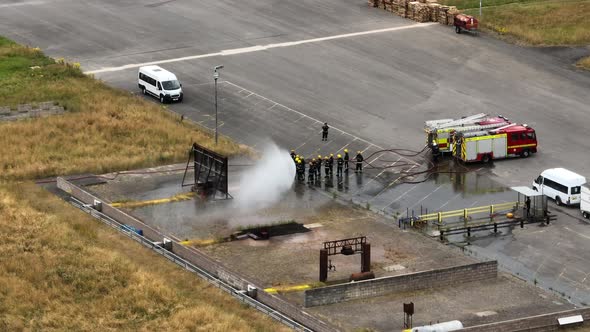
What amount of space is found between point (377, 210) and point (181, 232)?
13067 millimetres

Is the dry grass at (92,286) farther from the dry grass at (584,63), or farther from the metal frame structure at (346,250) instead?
the dry grass at (584,63)

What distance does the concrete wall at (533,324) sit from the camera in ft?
243

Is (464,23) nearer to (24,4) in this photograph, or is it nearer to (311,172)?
(311,172)

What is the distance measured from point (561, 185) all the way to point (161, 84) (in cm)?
3339

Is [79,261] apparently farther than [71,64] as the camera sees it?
No

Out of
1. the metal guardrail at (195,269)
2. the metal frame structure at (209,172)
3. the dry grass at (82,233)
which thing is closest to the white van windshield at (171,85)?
the dry grass at (82,233)

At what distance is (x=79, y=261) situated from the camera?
82812 millimetres

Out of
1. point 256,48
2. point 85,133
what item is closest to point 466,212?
point 85,133

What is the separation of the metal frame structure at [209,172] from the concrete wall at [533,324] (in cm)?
2509

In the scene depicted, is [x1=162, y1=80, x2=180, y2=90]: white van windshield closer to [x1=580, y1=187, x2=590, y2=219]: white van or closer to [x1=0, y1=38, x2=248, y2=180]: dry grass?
[x1=0, y1=38, x2=248, y2=180]: dry grass

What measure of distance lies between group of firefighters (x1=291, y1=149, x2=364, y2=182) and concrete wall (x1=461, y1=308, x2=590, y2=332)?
87.5 feet

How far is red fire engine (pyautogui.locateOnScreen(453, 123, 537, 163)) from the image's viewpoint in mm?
102125

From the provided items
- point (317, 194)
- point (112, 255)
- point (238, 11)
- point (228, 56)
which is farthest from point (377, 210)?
point (238, 11)

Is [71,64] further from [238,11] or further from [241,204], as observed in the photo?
[241,204]
